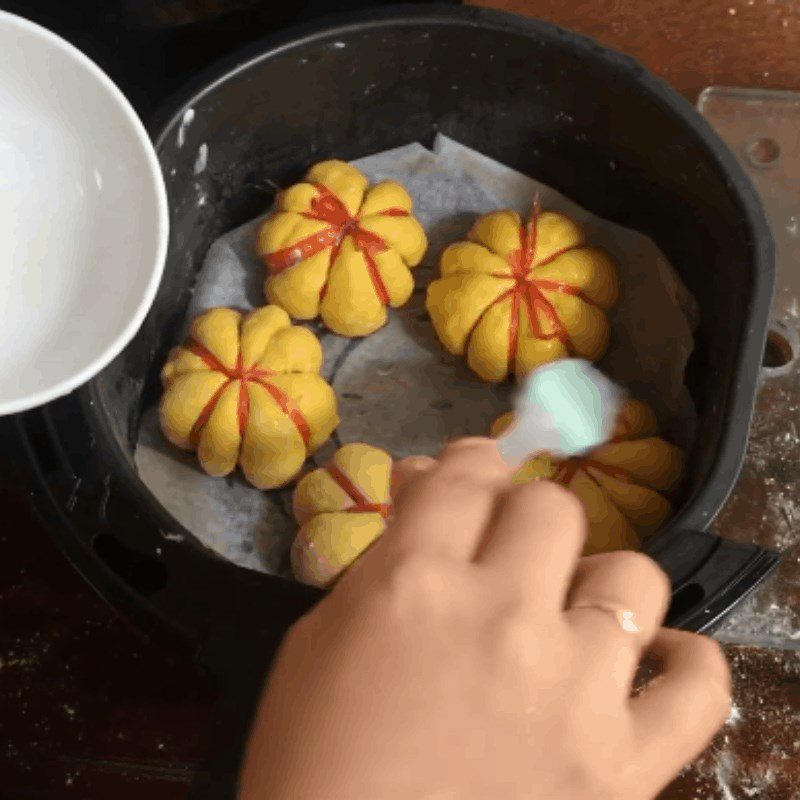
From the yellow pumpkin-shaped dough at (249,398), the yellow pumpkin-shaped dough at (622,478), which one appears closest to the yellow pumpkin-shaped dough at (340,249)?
the yellow pumpkin-shaped dough at (249,398)

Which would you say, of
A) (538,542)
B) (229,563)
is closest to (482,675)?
Result: (538,542)

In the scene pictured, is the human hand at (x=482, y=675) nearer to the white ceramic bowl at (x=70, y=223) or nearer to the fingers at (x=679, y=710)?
the fingers at (x=679, y=710)

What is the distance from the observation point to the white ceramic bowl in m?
0.53

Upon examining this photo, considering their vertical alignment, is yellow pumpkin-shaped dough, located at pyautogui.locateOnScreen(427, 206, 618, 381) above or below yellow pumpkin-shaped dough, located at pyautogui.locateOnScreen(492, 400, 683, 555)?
above

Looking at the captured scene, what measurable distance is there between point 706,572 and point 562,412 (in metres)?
0.21

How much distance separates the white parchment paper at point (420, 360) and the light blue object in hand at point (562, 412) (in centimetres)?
2

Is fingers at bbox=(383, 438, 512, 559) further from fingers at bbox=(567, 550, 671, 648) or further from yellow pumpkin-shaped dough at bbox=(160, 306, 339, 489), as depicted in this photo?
yellow pumpkin-shaped dough at bbox=(160, 306, 339, 489)

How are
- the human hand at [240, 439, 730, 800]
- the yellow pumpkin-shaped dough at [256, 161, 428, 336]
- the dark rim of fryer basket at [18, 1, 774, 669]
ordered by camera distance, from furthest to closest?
the yellow pumpkin-shaped dough at [256, 161, 428, 336] < the dark rim of fryer basket at [18, 1, 774, 669] < the human hand at [240, 439, 730, 800]

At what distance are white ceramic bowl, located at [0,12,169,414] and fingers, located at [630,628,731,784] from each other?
296 mm

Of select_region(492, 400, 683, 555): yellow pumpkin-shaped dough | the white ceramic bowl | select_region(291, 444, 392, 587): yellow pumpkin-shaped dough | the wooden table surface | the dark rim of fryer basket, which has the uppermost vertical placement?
the white ceramic bowl

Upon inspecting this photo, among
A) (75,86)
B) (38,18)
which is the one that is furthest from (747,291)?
(38,18)

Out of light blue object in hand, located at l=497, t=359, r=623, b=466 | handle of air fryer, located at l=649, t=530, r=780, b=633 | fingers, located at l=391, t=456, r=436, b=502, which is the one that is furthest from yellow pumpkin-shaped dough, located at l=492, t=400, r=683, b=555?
fingers, located at l=391, t=456, r=436, b=502

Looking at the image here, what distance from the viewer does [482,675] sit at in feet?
1.11

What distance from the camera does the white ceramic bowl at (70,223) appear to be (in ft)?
1.75
